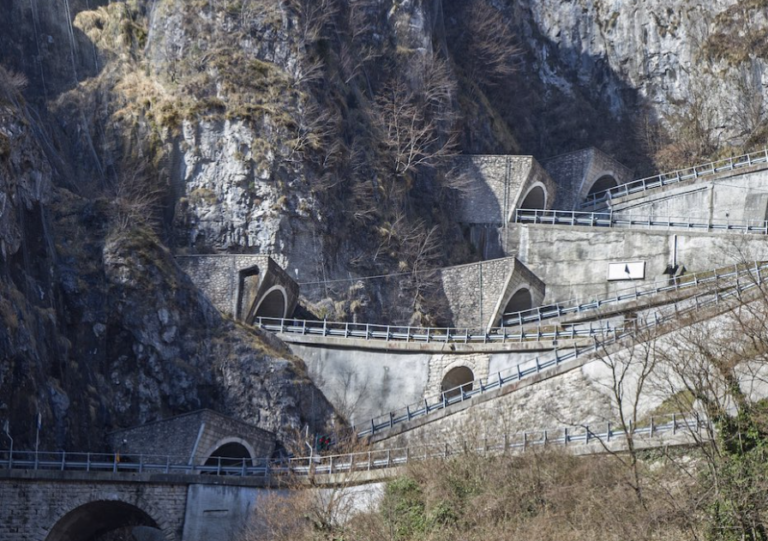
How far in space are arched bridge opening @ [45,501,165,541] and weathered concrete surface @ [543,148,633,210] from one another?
2589cm

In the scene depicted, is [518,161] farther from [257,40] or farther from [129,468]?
[129,468]

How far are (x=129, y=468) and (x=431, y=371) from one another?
11233mm

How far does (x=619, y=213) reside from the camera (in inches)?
2319

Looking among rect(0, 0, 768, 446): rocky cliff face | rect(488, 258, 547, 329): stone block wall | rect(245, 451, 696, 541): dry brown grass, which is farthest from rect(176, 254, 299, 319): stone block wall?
rect(245, 451, 696, 541): dry brown grass

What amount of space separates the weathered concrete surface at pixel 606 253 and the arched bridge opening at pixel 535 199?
290cm

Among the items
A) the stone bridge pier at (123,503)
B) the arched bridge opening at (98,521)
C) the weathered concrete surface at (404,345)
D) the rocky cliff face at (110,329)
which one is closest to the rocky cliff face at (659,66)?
the weathered concrete surface at (404,345)

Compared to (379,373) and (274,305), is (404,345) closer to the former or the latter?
(379,373)

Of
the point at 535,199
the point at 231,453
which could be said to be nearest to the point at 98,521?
the point at 231,453

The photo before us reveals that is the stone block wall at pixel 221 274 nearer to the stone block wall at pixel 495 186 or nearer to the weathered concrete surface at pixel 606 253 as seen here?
the stone block wall at pixel 495 186

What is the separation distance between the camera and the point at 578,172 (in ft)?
201

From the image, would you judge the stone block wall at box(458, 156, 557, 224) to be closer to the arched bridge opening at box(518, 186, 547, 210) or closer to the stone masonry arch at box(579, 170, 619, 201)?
the arched bridge opening at box(518, 186, 547, 210)

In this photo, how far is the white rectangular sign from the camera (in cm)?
5181

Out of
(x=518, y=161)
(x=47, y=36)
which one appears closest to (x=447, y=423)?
(x=518, y=161)

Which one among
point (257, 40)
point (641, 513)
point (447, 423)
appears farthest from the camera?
point (257, 40)
